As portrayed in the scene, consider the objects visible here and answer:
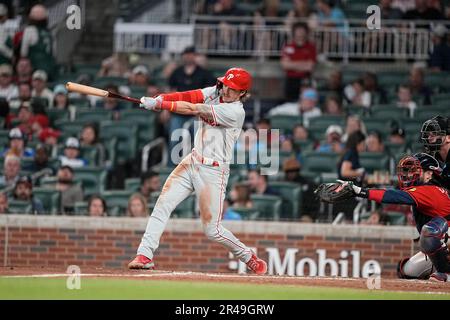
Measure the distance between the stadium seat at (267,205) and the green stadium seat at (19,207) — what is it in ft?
9.18

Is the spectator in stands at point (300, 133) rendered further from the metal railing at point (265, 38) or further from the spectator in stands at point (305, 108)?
the metal railing at point (265, 38)

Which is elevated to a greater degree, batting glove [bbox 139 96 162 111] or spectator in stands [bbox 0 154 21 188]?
batting glove [bbox 139 96 162 111]

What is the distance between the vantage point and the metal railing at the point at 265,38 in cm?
1819

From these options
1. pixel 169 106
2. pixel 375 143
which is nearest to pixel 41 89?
pixel 375 143

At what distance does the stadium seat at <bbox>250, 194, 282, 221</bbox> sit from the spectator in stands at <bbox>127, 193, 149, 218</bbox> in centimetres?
138

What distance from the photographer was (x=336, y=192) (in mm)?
10586

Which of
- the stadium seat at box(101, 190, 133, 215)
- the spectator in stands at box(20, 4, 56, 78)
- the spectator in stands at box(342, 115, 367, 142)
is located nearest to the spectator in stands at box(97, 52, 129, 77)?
the spectator in stands at box(20, 4, 56, 78)

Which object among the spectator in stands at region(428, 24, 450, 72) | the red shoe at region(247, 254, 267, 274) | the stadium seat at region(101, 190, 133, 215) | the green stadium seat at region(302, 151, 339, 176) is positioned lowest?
the red shoe at region(247, 254, 267, 274)

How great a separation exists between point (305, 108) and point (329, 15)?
2.33m

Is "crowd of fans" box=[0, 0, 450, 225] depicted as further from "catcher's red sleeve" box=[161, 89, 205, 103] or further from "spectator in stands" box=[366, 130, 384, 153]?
"catcher's red sleeve" box=[161, 89, 205, 103]

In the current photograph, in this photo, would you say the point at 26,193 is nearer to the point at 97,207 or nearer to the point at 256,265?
the point at 97,207

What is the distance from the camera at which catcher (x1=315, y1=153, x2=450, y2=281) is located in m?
10.5

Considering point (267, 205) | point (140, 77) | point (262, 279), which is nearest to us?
point (262, 279)
